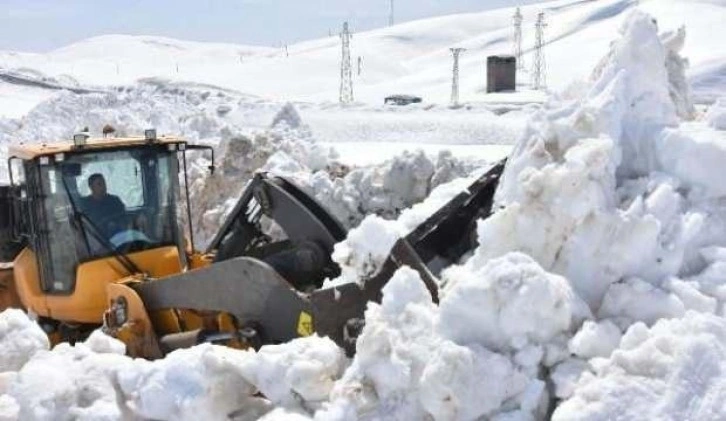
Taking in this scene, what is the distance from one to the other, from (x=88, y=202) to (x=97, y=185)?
0.36ft

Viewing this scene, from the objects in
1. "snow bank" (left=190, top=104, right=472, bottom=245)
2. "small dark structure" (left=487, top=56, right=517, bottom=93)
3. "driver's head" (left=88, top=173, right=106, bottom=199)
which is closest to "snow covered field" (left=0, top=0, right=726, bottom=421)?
"driver's head" (left=88, top=173, right=106, bottom=199)

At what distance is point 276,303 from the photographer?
15.5ft

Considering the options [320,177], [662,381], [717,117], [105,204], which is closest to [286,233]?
[105,204]

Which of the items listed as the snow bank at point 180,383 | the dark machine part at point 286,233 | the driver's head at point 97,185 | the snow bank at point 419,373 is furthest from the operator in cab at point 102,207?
the snow bank at point 419,373

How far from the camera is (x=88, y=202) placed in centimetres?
576

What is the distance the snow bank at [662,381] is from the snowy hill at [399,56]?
25.7 m

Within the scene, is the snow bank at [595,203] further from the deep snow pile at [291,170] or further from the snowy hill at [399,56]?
the snowy hill at [399,56]

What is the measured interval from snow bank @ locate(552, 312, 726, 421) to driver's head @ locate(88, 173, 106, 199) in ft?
10.9

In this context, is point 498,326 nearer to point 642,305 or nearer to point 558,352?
point 558,352

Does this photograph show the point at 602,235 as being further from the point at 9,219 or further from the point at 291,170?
the point at 291,170

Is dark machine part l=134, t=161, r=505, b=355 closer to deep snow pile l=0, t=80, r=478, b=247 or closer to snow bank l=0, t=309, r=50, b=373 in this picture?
snow bank l=0, t=309, r=50, b=373

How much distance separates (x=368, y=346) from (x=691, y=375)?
3.82 feet

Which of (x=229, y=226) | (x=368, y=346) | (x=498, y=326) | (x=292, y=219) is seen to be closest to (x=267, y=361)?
(x=368, y=346)

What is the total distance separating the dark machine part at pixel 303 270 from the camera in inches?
175
